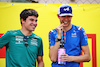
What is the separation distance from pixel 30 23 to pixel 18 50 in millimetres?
359

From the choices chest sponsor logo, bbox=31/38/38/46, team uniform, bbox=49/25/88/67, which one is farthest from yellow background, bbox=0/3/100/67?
team uniform, bbox=49/25/88/67

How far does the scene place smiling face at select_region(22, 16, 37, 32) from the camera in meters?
1.94

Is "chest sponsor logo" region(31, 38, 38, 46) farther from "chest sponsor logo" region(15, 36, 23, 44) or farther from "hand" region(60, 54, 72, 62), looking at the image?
"hand" region(60, 54, 72, 62)

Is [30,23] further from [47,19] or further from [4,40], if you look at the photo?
[47,19]

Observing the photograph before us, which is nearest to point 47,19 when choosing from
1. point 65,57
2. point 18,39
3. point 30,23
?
point 30,23

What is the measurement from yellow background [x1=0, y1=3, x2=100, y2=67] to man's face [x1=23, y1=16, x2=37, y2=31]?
2.36 feet

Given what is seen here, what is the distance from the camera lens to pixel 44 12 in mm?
2719

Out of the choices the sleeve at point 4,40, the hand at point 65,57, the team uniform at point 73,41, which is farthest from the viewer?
the sleeve at point 4,40

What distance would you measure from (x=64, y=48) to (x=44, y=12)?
46.0 inches

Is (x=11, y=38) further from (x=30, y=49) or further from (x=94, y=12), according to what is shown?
(x=94, y=12)

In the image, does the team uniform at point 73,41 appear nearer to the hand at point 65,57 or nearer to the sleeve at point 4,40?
the hand at point 65,57

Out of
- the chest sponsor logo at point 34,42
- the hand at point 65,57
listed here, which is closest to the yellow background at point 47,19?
the chest sponsor logo at point 34,42

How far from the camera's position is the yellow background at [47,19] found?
8.75ft

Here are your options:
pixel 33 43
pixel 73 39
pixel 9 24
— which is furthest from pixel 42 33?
pixel 73 39
